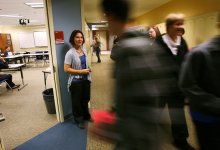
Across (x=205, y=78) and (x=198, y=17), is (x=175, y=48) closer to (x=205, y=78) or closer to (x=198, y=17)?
(x=205, y=78)

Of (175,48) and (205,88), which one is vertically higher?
(175,48)

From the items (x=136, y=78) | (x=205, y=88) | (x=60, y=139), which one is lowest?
(x=60, y=139)

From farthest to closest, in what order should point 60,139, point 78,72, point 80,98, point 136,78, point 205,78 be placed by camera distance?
point 80,98 < point 78,72 < point 60,139 < point 205,78 < point 136,78

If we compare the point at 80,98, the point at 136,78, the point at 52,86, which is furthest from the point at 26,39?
the point at 136,78

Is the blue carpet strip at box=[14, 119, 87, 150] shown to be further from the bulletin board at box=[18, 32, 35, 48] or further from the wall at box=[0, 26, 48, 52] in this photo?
the wall at box=[0, 26, 48, 52]

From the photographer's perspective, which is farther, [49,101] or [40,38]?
[40,38]

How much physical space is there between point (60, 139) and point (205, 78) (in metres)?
2.21

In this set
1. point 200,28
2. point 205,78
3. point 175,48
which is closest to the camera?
point 205,78

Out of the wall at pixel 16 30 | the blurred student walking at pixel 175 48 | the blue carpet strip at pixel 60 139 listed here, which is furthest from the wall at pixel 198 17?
the wall at pixel 16 30

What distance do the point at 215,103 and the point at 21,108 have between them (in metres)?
4.01

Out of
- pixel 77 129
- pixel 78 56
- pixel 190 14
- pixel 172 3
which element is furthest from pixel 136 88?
pixel 172 3

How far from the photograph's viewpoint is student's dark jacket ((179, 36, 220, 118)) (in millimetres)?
1313

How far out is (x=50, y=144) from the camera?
2.70 metres

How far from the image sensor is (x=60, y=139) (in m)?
2.82
